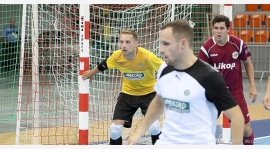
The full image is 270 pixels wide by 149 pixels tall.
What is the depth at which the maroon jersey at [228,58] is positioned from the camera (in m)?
7.41

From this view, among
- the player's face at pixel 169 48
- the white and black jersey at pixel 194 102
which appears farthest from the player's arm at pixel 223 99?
the player's face at pixel 169 48

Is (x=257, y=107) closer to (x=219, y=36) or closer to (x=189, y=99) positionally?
(x=219, y=36)

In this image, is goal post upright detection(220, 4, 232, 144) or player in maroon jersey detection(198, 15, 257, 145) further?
goal post upright detection(220, 4, 232, 144)

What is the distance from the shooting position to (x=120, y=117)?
7723 millimetres

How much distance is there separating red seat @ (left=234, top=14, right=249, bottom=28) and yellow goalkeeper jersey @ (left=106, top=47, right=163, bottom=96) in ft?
40.1

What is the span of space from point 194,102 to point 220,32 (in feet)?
11.6

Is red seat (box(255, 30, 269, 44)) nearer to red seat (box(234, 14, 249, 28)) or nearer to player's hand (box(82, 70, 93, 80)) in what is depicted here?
red seat (box(234, 14, 249, 28))

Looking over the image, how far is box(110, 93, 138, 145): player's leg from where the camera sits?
7.62 metres

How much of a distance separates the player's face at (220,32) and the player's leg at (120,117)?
1422 mm

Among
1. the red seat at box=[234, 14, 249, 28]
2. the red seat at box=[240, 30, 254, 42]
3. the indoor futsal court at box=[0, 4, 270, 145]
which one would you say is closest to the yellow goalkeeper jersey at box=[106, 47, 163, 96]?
the indoor futsal court at box=[0, 4, 270, 145]

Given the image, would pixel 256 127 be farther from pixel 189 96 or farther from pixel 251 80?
pixel 189 96

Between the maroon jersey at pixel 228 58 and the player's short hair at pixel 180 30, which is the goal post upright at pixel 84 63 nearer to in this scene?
the maroon jersey at pixel 228 58

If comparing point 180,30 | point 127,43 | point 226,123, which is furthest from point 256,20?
point 180,30
